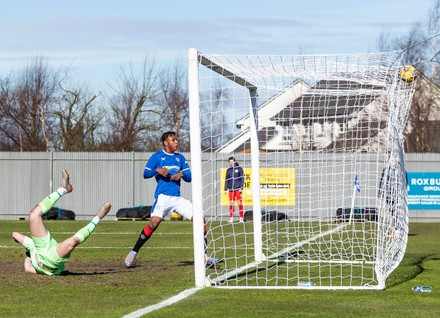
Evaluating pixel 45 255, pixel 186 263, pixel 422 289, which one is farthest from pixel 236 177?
pixel 422 289

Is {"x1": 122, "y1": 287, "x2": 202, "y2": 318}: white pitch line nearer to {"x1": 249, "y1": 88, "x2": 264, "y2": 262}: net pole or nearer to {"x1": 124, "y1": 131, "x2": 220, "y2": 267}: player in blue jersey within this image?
{"x1": 124, "y1": 131, "x2": 220, "y2": 267}: player in blue jersey

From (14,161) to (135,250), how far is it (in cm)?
2651

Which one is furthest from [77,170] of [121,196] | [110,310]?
[110,310]

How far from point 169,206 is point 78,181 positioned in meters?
25.3

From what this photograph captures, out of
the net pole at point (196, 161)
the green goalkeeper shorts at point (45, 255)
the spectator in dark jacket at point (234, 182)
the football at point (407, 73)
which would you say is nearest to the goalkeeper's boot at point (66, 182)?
the green goalkeeper shorts at point (45, 255)

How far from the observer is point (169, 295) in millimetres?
10383

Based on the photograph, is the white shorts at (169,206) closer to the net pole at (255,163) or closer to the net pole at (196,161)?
the net pole at (255,163)

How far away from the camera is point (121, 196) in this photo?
128 ft

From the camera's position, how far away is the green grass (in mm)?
9109

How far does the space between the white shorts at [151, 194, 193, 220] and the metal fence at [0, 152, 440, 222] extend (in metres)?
24.1

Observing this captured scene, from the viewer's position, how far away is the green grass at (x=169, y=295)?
29.9ft

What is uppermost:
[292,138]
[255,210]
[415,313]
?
[292,138]

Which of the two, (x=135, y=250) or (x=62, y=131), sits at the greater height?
(x=62, y=131)

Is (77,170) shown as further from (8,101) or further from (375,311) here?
(375,311)
